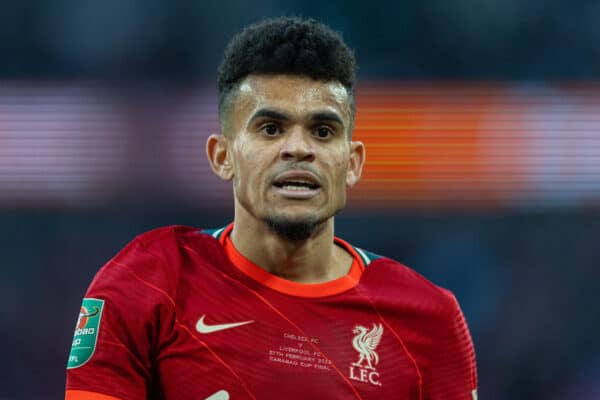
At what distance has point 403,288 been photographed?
7.25 ft

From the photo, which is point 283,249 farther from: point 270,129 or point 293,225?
point 270,129

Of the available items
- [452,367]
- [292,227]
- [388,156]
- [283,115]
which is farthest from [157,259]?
[388,156]

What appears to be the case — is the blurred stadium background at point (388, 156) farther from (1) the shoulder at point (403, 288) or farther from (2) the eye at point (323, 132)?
(2) the eye at point (323, 132)

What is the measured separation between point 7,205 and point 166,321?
2.55 metres

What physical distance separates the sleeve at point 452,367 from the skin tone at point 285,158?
0.35m

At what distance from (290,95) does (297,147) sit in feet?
0.37

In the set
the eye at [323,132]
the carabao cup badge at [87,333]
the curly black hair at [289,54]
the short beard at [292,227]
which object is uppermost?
the curly black hair at [289,54]

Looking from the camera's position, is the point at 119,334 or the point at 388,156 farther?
the point at 388,156

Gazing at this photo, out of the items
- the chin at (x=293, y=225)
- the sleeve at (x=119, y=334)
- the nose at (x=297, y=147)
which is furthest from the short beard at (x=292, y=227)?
the sleeve at (x=119, y=334)

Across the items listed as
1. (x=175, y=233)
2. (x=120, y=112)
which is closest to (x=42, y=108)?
(x=120, y=112)

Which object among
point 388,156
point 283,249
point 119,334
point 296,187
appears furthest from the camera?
point 388,156

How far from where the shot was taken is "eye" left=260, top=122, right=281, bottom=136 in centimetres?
201

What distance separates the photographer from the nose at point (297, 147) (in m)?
1.97

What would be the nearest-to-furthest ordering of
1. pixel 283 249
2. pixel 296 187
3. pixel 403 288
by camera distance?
pixel 296 187 < pixel 283 249 < pixel 403 288
